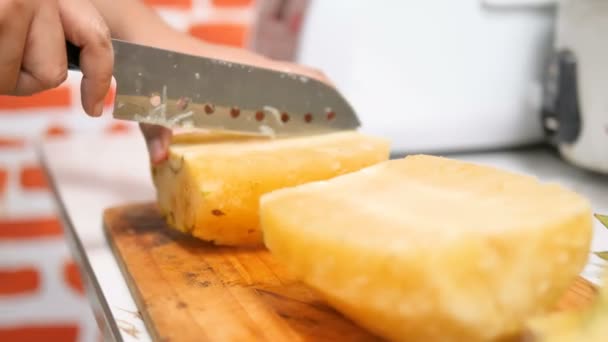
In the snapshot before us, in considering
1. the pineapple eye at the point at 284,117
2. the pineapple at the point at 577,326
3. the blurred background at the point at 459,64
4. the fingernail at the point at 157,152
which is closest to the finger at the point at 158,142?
the fingernail at the point at 157,152

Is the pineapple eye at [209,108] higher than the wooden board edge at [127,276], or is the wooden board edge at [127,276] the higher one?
the pineapple eye at [209,108]

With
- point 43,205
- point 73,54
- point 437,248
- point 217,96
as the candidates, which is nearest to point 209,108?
point 217,96

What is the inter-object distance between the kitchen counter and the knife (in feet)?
0.47

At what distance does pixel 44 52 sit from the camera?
525 mm

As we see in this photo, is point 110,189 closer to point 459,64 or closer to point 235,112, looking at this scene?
point 235,112

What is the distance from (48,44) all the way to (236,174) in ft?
0.59

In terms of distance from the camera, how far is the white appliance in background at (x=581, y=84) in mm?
739

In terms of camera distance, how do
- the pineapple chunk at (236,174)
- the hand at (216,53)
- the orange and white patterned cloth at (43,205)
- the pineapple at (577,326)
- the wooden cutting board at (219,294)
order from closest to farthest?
1. the pineapple at (577,326)
2. the wooden cutting board at (219,294)
3. the pineapple chunk at (236,174)
4. the hand at (216,53)
5. the orange and white patterned cloth at (43,205)

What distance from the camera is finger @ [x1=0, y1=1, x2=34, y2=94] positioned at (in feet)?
1.61

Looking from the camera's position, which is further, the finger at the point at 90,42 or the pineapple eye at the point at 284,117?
the pineapple eye at the point at 284,117

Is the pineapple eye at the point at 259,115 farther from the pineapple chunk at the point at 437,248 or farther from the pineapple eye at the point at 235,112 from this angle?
the pineapple chunk at the point at 437,248

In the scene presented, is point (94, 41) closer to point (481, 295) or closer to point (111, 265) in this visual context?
point (111, 265)

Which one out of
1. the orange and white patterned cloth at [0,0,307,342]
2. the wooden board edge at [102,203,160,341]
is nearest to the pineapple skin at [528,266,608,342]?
the wooden board edge at [102,203,160,341]

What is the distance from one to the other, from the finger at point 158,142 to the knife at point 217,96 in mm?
31
